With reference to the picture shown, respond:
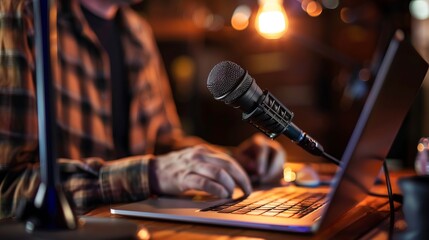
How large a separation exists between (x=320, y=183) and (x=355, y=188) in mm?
466

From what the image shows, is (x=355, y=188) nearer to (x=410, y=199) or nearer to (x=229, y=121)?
(x=410, y=199)

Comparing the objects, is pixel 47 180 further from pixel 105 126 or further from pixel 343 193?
pixel 105 126

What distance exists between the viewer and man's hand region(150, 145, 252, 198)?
0.98m

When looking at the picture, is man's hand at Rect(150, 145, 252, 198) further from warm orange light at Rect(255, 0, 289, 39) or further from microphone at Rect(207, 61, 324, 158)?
warm orange light at Rect(255, 0, 289, 39)

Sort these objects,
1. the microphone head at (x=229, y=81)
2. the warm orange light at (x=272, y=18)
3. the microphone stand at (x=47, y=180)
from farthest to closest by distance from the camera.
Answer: the warm orange light at (x=272, y=18) < the microphone head at (x=229, y=81) < the microphone stand at (x=47, y=180)

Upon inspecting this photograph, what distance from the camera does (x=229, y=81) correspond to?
31.8 inches

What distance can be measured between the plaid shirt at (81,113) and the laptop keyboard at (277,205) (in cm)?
22

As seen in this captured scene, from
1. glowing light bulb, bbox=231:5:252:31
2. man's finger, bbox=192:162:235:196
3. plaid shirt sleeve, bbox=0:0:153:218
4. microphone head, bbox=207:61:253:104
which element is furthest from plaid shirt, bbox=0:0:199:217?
glowing light bulb, bbox=231:5:252:31

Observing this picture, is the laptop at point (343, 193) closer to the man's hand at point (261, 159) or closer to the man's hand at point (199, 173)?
the man's hand at point (199, 173)

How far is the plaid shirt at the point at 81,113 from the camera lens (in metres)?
1.06

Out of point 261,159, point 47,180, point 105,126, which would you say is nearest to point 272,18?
point 261,159

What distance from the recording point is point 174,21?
12.1 feet

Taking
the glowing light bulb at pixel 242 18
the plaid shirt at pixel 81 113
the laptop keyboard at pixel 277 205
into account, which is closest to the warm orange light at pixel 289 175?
the laptop keyboard at pixel 277 205

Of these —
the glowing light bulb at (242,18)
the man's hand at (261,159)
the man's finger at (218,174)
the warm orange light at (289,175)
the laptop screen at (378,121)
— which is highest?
the glowing light bulb at (242,18)
